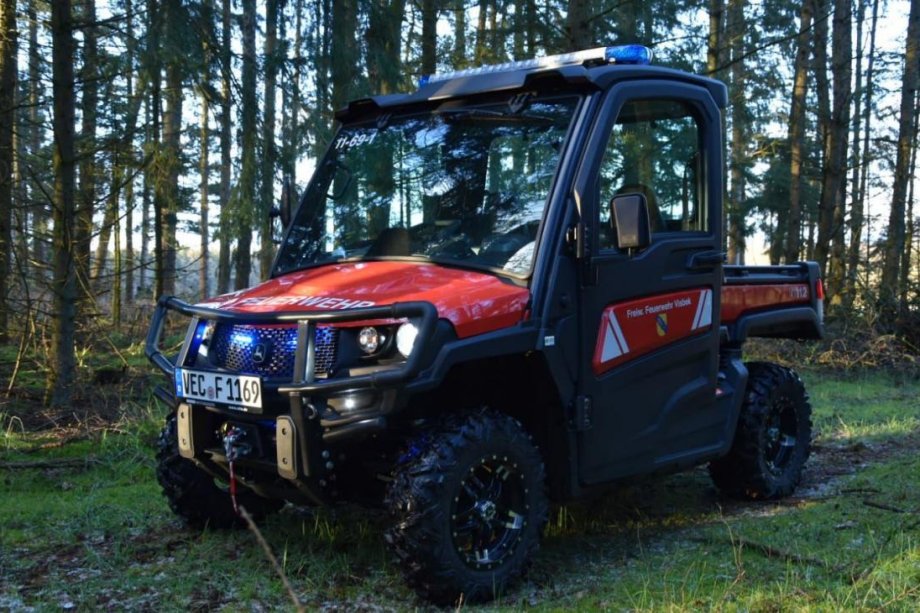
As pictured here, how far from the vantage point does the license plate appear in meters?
4.05

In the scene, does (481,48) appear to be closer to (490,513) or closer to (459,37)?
(459,37)

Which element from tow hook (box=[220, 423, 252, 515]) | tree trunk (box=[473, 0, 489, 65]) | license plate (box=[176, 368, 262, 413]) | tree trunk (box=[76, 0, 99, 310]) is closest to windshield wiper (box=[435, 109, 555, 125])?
license plate (box=[176, 368, 262, 413])

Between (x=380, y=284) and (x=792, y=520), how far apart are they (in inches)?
119

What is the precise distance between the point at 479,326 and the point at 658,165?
75.0 inches

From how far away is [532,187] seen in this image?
4641 mm

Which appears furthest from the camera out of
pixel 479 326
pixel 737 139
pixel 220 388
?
pixel 737 139

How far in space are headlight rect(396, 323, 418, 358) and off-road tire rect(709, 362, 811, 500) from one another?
3.08 m

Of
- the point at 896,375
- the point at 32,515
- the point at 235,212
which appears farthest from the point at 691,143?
the point at 896,375

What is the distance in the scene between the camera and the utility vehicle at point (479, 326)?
156 inches

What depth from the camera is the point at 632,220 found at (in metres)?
4.45

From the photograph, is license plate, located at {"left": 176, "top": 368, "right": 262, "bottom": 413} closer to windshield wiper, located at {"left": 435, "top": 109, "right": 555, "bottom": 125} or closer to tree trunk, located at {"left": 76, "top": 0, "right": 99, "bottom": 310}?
windshield wiper, located at {"left": 435, "top": 109, "right": 555, "bottom": 125}

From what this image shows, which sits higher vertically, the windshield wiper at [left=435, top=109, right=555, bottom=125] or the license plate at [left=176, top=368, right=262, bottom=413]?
the windshield wiper at [left=435, top=109, right=555, bottom=125]

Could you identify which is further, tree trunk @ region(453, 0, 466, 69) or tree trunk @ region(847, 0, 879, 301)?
tree trunk @ region(847, 0, 879, 301)

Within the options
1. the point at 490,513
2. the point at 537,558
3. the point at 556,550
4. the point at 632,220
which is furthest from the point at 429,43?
the point at 490,513
